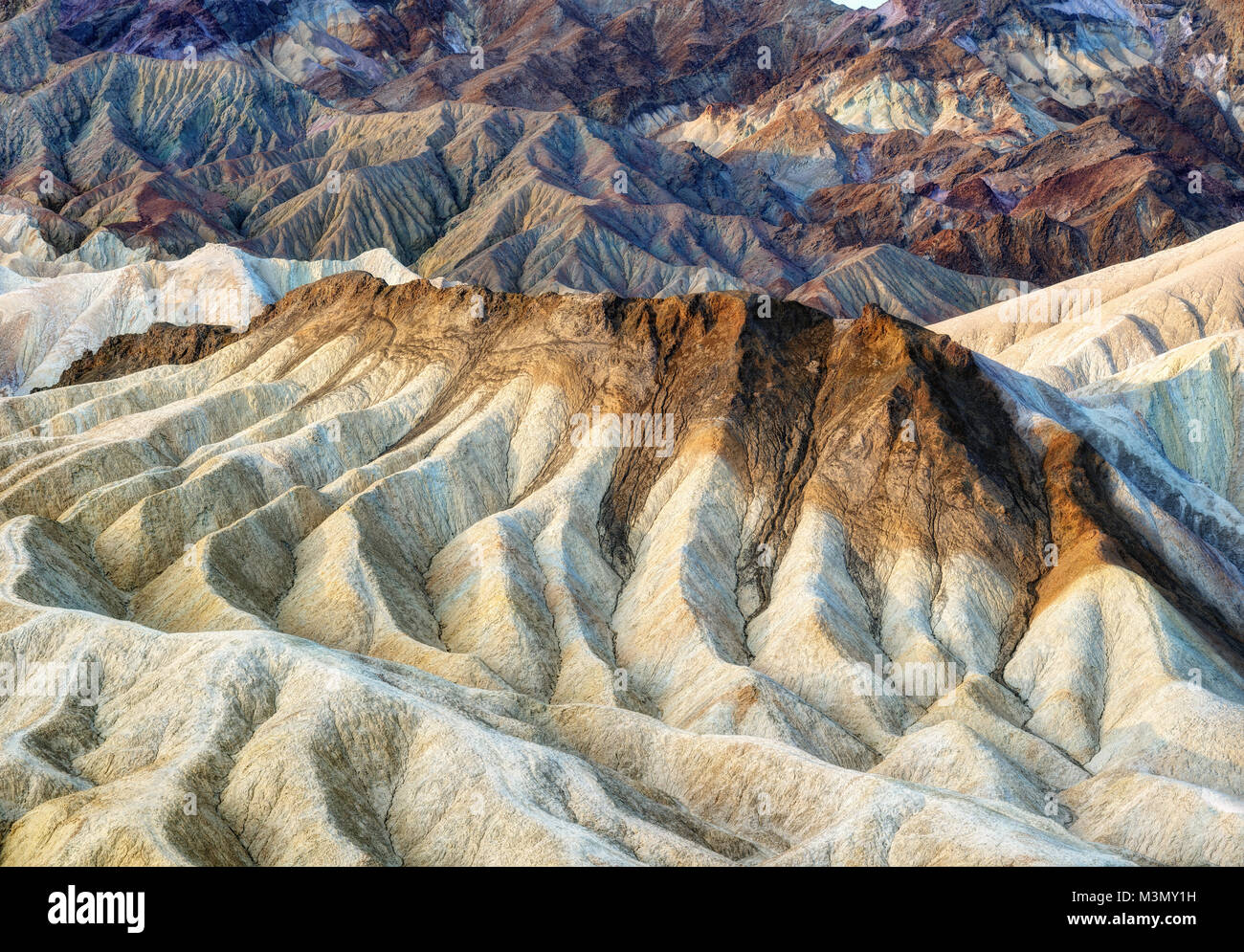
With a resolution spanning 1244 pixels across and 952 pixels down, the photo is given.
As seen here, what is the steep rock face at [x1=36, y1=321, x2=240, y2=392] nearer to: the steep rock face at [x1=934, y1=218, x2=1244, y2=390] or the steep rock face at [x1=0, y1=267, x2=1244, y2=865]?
the steep rock face at [x1=0, y1=267, x2=1244, y2=865]

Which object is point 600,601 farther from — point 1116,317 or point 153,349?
point 1116,317

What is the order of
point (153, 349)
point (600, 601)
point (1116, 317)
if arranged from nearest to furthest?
point (600, 601) → point (153, 349) → point (1116, 317)

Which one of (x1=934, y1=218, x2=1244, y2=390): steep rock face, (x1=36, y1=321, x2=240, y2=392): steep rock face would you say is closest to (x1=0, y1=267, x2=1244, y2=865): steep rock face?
(x1=36, y1=321, x2=240, y2=392): steep rock face

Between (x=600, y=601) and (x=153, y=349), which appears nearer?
(x=600, y=601)

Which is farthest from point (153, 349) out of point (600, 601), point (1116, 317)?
point (1116, 317)

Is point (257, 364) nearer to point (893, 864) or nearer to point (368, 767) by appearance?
point (368, 767)

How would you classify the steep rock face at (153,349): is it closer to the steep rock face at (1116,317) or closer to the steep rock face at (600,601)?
the steep rock face at (600,601)

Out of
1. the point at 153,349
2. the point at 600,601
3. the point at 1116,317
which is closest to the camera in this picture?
the point at 600,601
